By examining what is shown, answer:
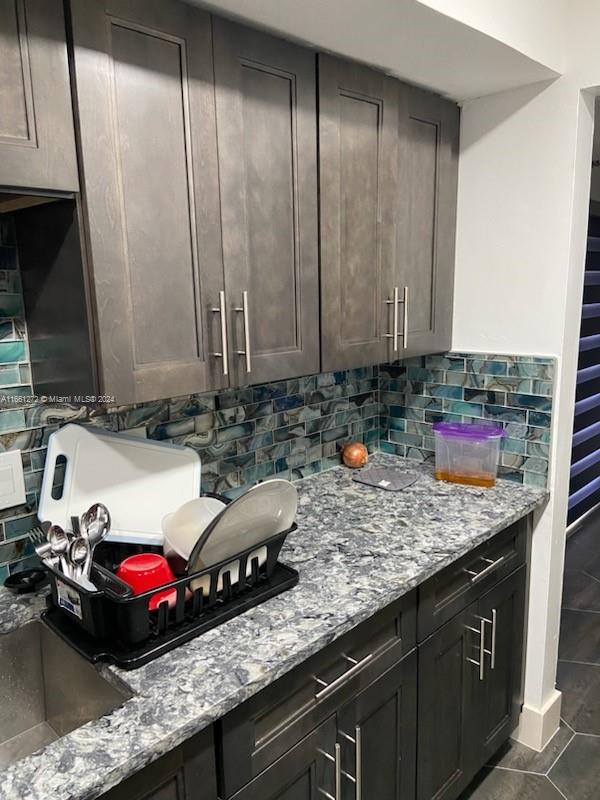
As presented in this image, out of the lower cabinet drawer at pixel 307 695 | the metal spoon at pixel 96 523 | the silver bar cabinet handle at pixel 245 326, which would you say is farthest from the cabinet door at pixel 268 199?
the lower cabinet drawer at pixel 307 695

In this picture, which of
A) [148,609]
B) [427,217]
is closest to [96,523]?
[148,609]

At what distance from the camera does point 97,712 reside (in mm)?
1102

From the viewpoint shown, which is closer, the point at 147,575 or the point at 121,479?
the point at 147,575

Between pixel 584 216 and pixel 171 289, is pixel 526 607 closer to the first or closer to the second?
pixel 584 216

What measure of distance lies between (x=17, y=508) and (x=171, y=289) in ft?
2.04

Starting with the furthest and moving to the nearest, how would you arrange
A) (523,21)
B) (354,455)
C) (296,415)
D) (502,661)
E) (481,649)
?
1. (354,455)
2. (296,415)
3. (502,661)
4. (481,649)
5. (523,21)

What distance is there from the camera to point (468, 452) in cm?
194

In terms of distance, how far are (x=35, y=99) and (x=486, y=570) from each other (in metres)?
1.57

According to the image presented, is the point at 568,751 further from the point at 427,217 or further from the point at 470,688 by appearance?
the point at 427,217

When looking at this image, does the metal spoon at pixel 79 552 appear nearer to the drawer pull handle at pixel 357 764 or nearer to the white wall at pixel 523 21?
the drawer pull handle at pixel 357 764

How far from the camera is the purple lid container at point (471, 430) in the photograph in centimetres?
189

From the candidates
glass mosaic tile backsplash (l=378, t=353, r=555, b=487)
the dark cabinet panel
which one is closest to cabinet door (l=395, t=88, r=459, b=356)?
glass mosaic tile backsplash (l=378, t=353, r=555, b=487)

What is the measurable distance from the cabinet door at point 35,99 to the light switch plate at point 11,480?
0.61m

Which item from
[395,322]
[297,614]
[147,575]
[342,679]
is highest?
[395,322]
